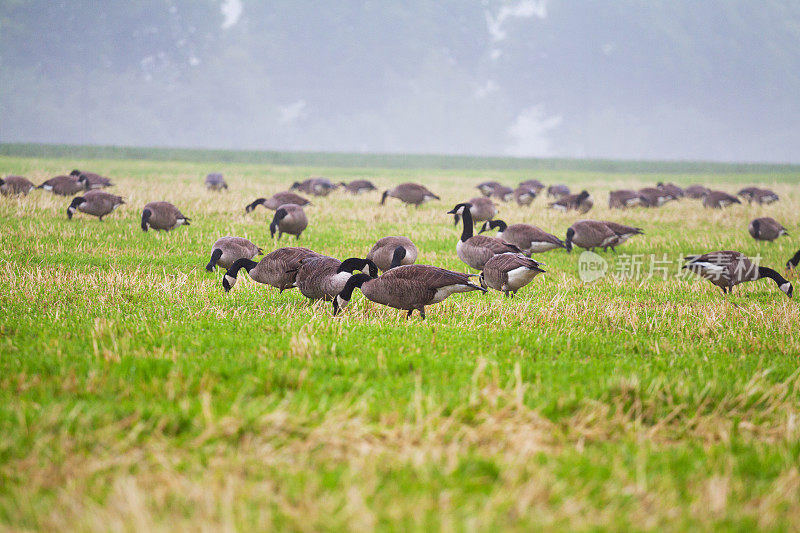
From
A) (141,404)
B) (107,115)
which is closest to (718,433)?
(141,404)

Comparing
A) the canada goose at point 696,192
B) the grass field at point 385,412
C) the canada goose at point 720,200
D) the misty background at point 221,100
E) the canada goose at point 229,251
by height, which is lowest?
the grass field at point 385,412

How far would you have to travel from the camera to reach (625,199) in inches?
953

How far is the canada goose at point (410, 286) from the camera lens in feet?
25.7

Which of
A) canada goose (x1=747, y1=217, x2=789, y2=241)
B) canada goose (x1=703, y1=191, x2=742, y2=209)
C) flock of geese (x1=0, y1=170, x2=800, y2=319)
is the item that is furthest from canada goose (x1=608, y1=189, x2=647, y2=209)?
canada goose (x1=747, y1=217, x2=789, y2=241)

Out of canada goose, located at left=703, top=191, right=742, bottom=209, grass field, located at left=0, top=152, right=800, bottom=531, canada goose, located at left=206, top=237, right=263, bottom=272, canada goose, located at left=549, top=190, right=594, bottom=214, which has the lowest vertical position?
grass field, located at left=0, top=152, right=800, bottom=531

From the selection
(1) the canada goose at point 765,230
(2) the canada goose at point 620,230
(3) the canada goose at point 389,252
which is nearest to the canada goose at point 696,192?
(1) the canada goose at point 765,230

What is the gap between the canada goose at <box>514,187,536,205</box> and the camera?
82.2 feet

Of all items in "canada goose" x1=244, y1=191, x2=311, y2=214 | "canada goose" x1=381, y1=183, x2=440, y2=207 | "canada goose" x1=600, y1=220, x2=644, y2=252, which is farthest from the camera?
"canada goose" x1=381, y1=183, x2=440, y2=207

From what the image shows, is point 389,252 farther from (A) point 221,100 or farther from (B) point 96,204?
(A) point 221,100

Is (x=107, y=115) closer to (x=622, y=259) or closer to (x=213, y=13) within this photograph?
(x=213, y=13)

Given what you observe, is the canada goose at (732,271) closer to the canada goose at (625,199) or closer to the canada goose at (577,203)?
the canada goose at (577,203)

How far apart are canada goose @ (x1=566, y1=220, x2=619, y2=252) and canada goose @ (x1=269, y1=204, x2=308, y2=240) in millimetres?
6778

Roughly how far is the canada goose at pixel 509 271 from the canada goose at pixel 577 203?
13.0 metres

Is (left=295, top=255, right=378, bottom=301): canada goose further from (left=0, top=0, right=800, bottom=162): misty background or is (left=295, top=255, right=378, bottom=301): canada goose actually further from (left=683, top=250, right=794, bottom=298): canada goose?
(left=0, top=0, right=800, bottom=162): misty background
